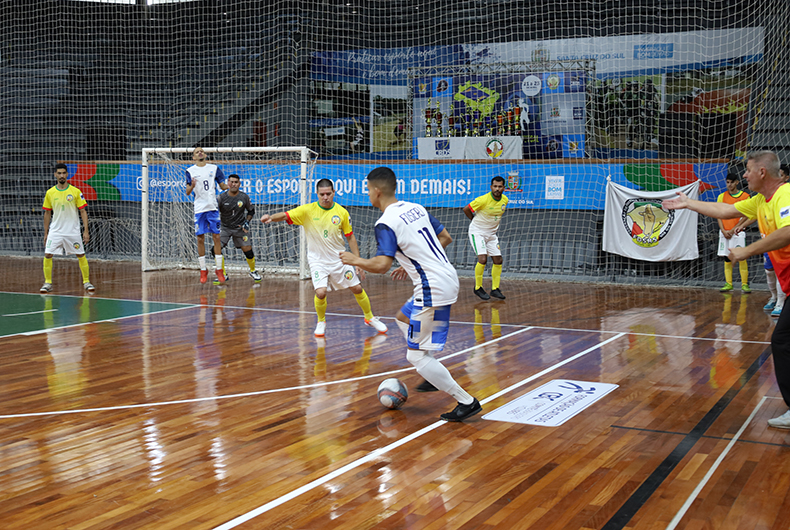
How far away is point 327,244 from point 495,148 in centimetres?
883

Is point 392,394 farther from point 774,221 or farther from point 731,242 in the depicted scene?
point 731,242

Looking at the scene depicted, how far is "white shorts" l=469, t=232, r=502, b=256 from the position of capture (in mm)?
11922

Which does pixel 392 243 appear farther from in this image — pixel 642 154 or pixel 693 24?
pixel 693 24

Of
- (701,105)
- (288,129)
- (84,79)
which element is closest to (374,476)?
(701,105)

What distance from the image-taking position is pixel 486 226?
471 inches

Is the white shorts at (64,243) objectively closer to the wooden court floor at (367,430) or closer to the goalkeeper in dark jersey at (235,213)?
the goalkeeper in dark jersey at (235,213)

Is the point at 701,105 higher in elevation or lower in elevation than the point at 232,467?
higher

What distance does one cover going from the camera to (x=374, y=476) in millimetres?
3982

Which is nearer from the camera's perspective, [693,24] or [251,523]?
[251,523]

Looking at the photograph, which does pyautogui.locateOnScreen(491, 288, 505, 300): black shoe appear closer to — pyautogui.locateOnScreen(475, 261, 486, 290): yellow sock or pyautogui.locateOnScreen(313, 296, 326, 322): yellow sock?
pyautogui.locateOnScreen(475, 261, 486, 290): yellow sock

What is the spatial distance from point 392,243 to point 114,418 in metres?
2.38

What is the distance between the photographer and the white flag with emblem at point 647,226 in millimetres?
13812

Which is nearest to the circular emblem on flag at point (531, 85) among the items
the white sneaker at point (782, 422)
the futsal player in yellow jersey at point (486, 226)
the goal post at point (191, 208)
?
the goal post at point (191, 208)

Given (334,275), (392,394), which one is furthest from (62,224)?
(392,394)
